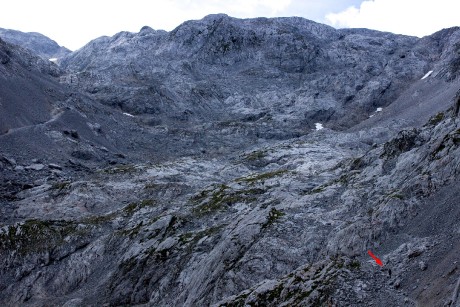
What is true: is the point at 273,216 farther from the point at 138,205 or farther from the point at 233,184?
the point at 138,205

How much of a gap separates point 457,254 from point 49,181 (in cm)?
5615

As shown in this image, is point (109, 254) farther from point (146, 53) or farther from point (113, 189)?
point (146, 53)

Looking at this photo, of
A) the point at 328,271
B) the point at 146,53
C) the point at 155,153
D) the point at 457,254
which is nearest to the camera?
the point at 457,254

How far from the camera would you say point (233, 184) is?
55688 millimetres

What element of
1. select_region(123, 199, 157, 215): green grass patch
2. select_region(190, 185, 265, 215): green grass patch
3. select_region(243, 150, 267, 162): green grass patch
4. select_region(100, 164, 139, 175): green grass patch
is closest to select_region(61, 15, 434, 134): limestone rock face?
select_region(243, 150, 267, 162): green grass patch

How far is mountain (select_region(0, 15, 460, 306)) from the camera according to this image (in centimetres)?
2562

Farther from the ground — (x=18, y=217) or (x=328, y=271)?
(x=328, y=271)

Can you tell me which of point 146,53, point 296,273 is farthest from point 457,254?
point 146,53

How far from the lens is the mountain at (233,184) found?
25625 millimetres

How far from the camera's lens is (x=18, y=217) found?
50.3m

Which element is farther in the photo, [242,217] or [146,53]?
[146,53]

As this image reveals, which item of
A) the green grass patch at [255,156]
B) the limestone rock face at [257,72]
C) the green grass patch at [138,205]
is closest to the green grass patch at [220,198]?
the green grass patch at [138,205]

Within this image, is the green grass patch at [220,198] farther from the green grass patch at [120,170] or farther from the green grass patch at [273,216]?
the green grass patch at [120,170]

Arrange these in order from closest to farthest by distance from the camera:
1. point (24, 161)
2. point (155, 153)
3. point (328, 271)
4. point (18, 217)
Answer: point (328, 271)
point (18, 217)
point (24, 161)
point (155, 153)
